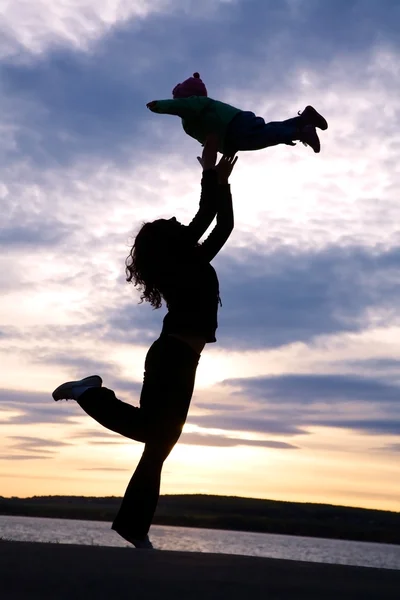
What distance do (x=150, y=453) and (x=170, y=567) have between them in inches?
50.1

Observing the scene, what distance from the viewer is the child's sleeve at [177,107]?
19.1ft

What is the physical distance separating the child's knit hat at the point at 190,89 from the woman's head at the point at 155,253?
1.13m

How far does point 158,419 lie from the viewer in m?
5.11

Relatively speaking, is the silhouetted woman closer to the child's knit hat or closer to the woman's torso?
Result: the woman's torso

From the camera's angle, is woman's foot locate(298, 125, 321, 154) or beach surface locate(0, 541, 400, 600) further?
woman's foot locate(298, 125, 321, 154)

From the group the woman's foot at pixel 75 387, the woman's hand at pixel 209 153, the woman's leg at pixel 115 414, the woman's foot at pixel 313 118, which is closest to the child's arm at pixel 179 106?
the woman's hand at pixel 209 153

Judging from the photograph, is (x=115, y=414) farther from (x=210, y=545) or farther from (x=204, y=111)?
(x=210, y=545)

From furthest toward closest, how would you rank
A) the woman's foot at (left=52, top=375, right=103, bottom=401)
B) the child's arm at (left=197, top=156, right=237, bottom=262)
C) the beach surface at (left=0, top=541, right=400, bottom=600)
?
the child's arm at (left=197, top=156, right=237, bottom=262) < the woman's foot at (left=52, top=375, right=103, bottom=401) < the beach surface at (left=0, top=541, right=400, bottom=600)

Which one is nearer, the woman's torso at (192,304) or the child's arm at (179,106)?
the woman's torso at (192,304)

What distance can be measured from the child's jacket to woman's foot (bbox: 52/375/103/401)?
185 cm

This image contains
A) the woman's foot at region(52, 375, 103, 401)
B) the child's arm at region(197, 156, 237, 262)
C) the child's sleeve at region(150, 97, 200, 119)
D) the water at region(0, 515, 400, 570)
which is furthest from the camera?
the water at region(0, 515, 400, 570)

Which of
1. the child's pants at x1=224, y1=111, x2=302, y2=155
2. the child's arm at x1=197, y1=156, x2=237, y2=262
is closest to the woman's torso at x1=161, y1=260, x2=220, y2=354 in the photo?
the child's arm at x1=197, y1=156, x2=237, y2=262

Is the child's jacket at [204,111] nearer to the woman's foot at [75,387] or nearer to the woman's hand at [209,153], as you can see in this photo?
the woman's hand at [209,153]

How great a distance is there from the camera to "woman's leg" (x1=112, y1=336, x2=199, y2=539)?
512cm
